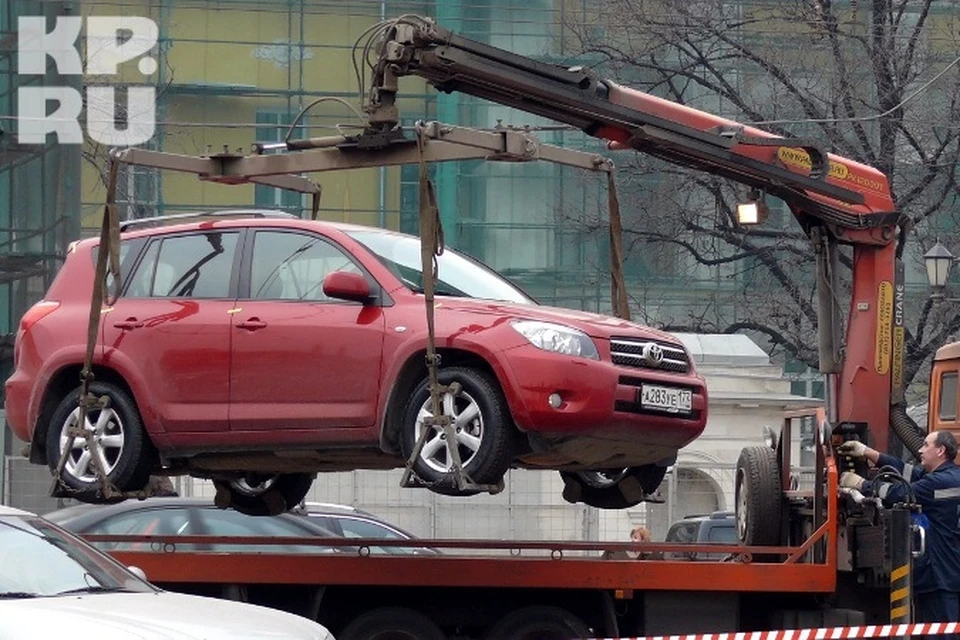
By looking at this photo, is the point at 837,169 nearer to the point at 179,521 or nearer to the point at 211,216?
the point at 211,216

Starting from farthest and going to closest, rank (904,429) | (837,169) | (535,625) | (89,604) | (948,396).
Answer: (948,396)
(904,429)
(837,169)
(535,625)
(89,604)

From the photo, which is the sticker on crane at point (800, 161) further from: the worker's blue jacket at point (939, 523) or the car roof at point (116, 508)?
the car roof at point (116, 508)

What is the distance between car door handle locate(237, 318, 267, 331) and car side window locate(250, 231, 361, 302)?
17 cm

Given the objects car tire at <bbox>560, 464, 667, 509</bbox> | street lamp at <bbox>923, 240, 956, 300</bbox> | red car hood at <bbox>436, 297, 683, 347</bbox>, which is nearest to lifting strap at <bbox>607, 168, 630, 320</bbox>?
car tire at <bbox>560, 464, 667, 509</bbox>

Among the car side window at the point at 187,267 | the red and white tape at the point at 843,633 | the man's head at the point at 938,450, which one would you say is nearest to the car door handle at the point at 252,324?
the car side window at the point at 187,267

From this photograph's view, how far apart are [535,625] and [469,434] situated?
1.44 metres

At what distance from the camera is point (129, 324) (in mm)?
11508

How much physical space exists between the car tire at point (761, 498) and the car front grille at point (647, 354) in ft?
3.41

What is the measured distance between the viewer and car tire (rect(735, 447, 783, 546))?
11961 millimetres

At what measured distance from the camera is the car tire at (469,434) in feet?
34.5

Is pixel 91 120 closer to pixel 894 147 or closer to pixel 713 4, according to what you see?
pixel 713 4

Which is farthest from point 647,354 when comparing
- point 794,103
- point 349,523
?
point 794,103

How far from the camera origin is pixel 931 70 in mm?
29531

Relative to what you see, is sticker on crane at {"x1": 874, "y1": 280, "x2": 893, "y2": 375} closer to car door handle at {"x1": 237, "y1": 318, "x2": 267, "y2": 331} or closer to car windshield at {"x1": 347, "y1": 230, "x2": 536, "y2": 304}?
car windshield at {"x1": 347, "y1": 230, "x2": 536, "y2": 304}
